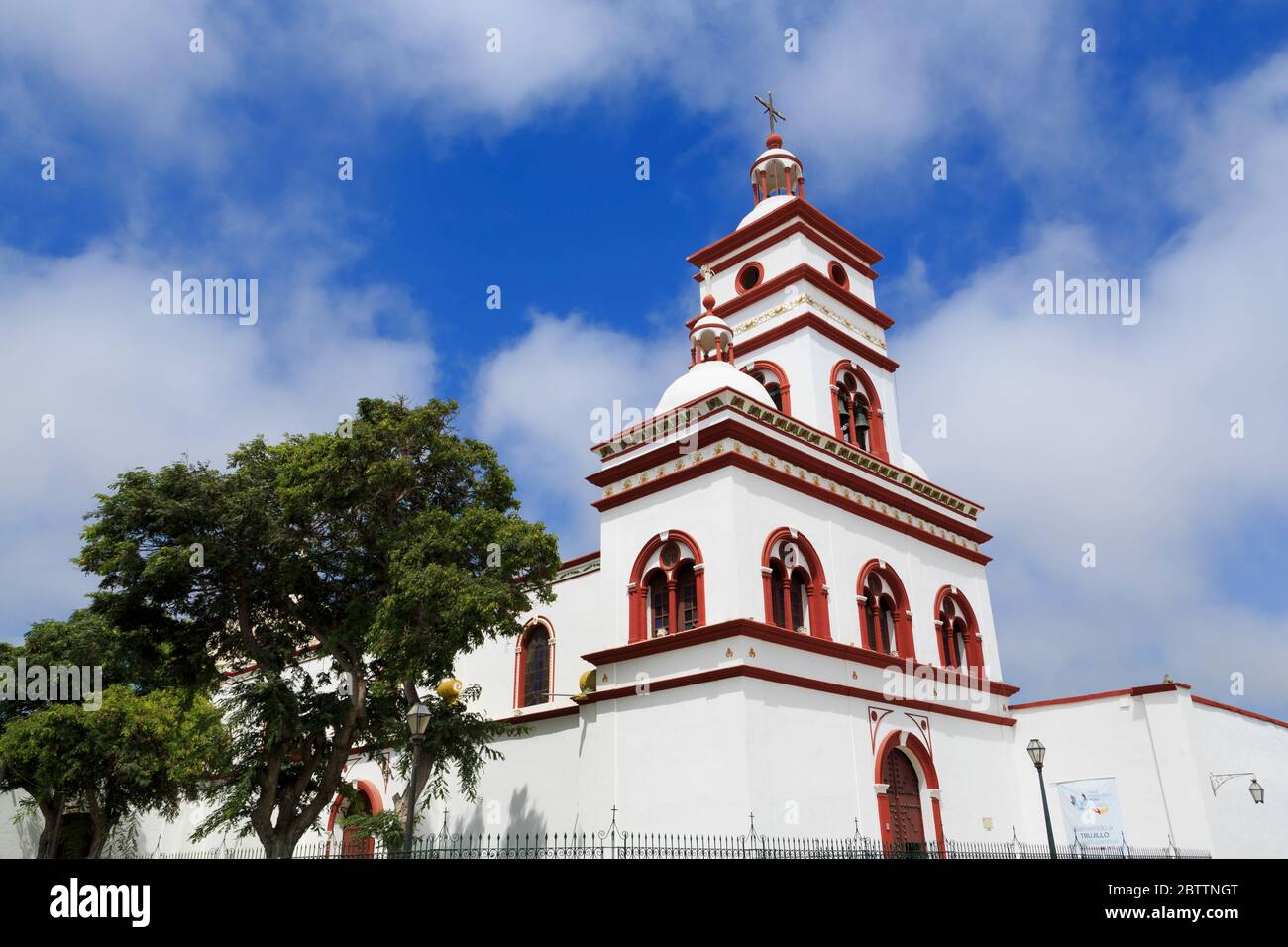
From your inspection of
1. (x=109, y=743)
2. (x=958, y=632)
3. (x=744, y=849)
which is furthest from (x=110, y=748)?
(x=958, y=632)

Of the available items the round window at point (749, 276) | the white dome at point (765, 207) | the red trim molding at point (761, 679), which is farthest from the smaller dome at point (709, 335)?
the red trim molding at point (761, 679)

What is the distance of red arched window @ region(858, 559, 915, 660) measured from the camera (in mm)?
20062

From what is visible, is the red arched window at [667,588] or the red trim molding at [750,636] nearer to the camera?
the red trim molding at [750,636]

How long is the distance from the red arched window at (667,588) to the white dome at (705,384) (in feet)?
9.81

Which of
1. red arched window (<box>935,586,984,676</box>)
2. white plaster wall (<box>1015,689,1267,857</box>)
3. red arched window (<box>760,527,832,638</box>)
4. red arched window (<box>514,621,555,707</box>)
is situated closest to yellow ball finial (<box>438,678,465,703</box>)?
red arched window (<box>514,621,555,707</box>)

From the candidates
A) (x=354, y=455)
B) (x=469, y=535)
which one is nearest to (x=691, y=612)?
(x=469, y=535)

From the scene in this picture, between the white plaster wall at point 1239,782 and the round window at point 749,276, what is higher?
the round window at point 749,276

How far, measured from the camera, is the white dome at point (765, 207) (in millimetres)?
25625

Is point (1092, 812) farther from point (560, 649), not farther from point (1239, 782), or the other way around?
point (560, 649)

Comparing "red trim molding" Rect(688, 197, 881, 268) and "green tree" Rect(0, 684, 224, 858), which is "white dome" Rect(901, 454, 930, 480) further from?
"green tree" Rect(0, 684, 224, 858)

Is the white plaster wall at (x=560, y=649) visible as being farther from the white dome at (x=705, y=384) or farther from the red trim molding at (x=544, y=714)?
the white dome at (x=705, y=384)

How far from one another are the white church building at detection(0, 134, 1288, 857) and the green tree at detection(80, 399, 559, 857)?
8.78 feet

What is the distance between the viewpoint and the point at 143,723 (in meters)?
25.3

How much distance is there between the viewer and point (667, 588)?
Answer: 18484 millimetres
